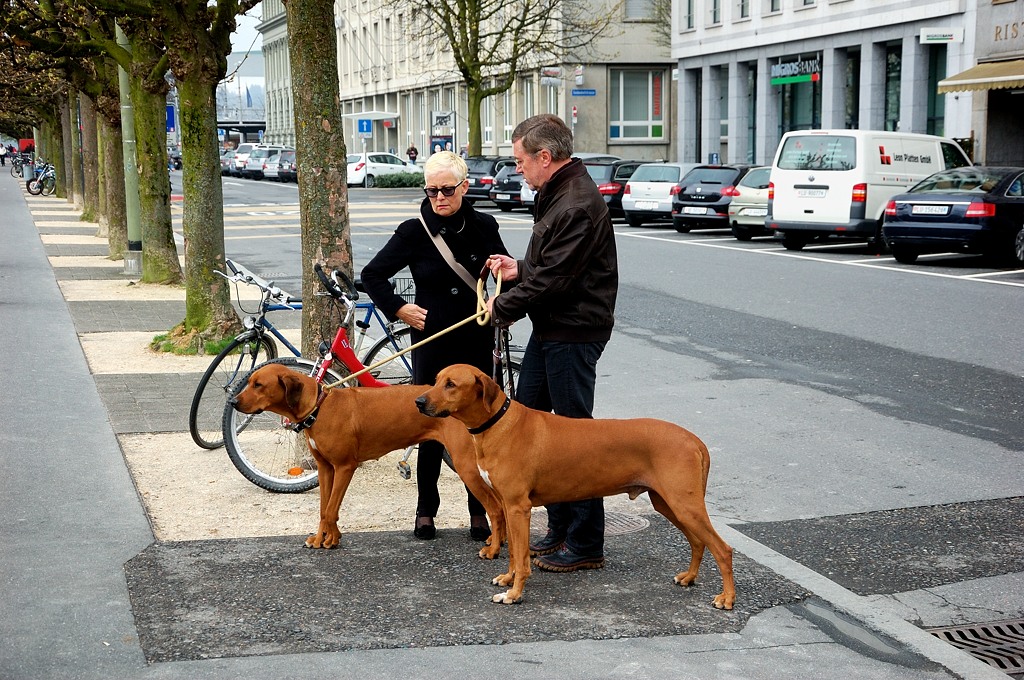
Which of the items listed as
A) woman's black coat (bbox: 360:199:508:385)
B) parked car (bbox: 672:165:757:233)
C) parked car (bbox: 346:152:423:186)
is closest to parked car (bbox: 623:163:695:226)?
parked car (bbox: 672:165:757:233)

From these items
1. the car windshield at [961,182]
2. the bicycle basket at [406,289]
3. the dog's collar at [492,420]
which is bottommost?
→ the dog's collar at [492,420]

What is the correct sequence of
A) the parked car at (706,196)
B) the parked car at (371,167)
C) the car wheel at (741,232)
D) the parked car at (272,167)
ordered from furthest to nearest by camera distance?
the parked car at (272,167)
the parked car at (371,167)
the parked car at (706,196)
the car wheel at (741,232)

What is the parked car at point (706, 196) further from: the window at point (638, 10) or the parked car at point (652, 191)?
the window at point (638, 10)

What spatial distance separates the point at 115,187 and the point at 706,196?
12257 millimetres

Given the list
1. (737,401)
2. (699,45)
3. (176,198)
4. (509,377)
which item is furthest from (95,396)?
(699,45)

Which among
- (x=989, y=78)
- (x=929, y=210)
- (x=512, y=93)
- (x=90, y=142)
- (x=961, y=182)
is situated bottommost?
(x=929, y=210)

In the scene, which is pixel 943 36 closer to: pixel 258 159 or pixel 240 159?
pixel 258 159

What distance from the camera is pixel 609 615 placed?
5.00 m

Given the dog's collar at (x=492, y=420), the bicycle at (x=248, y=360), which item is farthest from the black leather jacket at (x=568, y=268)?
the bicycle at (x=248, y=360)

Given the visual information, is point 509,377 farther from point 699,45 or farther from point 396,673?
point 699,45

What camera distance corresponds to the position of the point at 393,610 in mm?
5023

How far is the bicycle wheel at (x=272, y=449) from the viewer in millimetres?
6867

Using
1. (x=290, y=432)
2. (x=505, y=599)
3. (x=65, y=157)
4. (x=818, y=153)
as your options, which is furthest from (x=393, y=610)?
(x=65, y=157)

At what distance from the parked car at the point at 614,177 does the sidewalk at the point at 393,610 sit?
26.0 metres
